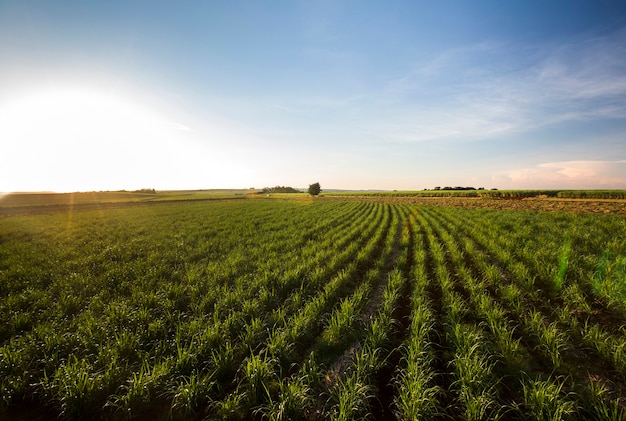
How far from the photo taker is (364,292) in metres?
7.35

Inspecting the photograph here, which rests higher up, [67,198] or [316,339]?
[67,198]

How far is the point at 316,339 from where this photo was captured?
5230 millimetres

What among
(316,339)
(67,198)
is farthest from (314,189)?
(316,339)

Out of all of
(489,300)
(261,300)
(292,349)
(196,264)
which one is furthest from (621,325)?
(196,264)

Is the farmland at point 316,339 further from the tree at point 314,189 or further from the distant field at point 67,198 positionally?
the tree at point 314,189

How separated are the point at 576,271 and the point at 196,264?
1428cm

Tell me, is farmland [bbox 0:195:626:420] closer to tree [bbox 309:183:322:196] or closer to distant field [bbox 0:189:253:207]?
distant field [bbox 0:189:253:207]

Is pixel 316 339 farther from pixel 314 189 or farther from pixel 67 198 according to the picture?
pixel 314 189

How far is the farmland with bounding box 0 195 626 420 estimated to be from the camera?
348 cm

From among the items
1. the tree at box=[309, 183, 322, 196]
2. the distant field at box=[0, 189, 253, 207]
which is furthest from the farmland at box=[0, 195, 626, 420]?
the tree at box=[309, 183, 322, 196]

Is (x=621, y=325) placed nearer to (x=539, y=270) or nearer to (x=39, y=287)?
(x=539, y=270)

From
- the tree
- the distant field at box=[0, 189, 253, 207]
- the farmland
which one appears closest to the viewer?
the farmland

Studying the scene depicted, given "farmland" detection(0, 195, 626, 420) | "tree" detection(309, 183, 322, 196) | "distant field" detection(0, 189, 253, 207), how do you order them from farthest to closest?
"tree" detection(309, 183, 322, 196) < "distant field" detection(0, 189, 253, 207) < "farmland" detection(0, 195, 626, 420)

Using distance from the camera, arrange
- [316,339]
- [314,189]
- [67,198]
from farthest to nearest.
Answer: [314,189] < [67,198] < [316,339]
